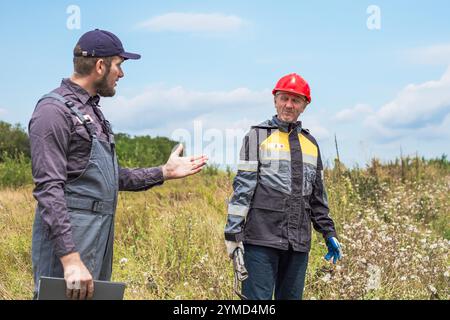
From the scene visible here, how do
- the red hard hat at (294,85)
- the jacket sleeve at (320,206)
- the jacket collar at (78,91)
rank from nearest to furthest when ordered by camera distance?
the jacket collar at (78,91) < the red hard hat at (294,85) < the jacket sleeve at (320,206)

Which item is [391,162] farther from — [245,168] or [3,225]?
[245,168]

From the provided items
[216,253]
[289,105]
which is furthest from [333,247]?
[216,253]

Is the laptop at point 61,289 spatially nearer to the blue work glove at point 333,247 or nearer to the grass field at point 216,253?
the blue work glove at point 333,247

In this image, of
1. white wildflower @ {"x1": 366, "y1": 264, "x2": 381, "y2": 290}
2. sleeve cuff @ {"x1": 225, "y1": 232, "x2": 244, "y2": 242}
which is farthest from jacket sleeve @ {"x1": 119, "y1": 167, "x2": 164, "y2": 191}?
white wildflower @ {"x1": 366, "y1": 264, "x2": 381, "y2": 290}

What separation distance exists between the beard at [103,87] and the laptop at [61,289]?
1102mm

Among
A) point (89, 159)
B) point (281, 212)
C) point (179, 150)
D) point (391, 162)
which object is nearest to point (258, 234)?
point (281, 212)

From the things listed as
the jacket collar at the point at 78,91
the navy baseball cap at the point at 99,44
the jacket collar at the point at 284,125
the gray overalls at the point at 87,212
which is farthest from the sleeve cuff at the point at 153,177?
the jacket collar at the point at 284,125

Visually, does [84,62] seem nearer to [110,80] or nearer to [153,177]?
[110,80]

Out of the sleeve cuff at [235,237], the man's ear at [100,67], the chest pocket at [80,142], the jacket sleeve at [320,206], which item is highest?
the man's ear at [100,67]

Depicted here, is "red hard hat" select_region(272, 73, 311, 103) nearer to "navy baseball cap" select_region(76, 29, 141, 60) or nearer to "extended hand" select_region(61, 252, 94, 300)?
"navy baseball cap" select_region(76, 29, 141, 60)

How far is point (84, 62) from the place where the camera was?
12.4ft

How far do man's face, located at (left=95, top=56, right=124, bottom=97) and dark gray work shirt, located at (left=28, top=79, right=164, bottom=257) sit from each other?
0.09 meters

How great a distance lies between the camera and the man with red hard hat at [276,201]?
4.47m

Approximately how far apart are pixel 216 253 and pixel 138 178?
3.01 m
